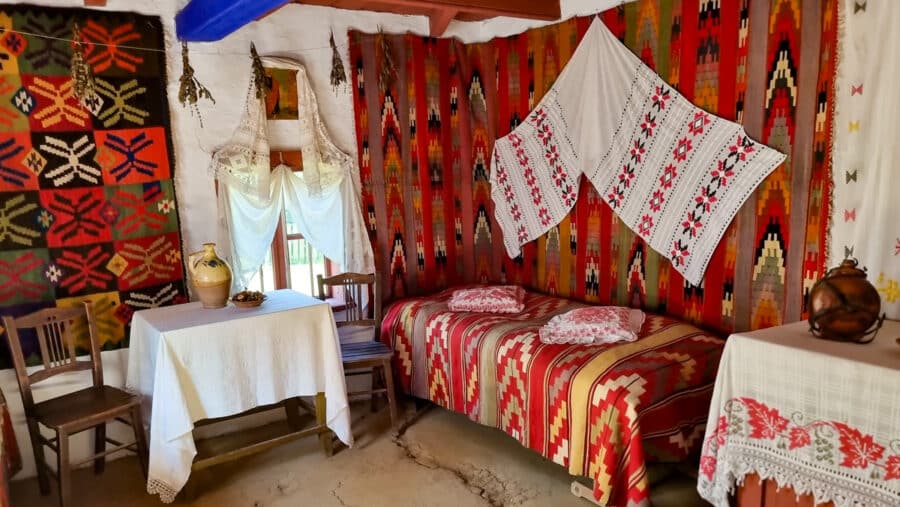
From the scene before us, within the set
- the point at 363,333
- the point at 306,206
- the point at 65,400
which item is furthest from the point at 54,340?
the point at 363,333

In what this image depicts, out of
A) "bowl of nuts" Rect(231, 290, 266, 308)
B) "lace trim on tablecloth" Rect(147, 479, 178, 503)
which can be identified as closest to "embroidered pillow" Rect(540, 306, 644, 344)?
"bowl of nuts" Rect(231, 290, 266, 308)

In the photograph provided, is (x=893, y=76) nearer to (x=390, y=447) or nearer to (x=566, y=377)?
(x=566, y=377)

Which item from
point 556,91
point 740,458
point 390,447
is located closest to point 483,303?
point 390,447

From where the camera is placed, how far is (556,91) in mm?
3814

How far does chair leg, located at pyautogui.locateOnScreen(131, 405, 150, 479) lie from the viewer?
2.87 meters

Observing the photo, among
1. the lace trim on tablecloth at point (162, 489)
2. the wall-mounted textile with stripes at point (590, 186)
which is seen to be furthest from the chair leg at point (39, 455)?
the wall-mounted textile with stripes at point (590, 186)

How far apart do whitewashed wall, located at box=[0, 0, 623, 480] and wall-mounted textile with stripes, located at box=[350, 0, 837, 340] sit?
0.44ft

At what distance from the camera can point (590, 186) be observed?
3.69 meters

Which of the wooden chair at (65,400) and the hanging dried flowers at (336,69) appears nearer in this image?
the wooden chair at (65,400)

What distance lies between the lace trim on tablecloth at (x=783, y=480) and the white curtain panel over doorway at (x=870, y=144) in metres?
0.88

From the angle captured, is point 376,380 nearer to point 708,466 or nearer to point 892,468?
point 708,466

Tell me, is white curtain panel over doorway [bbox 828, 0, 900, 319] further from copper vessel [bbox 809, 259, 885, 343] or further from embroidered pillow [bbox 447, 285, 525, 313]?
embroidered pillow [bbox 447, 285, 525, 313]

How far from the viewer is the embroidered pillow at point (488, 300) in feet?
12.0

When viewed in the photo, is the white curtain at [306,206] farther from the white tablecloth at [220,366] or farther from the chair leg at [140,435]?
the chair leg at [140,435]
